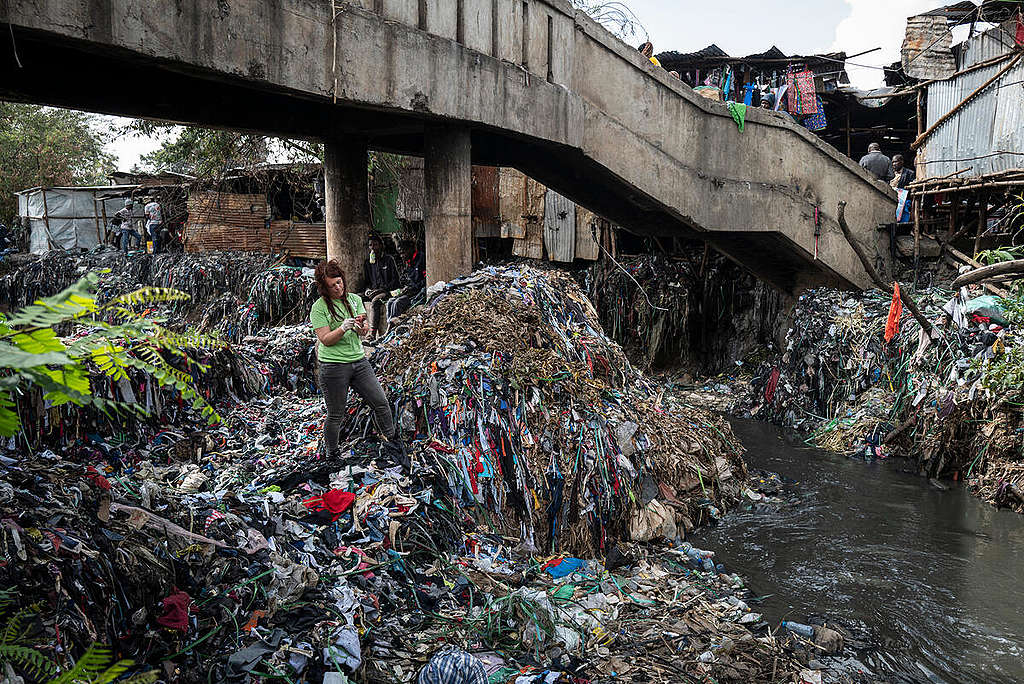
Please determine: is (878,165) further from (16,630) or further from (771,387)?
(16,630)

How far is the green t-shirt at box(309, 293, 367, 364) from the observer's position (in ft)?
17.9

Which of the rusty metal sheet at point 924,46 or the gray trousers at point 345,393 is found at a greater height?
the rusty metal sheet at point 924,46

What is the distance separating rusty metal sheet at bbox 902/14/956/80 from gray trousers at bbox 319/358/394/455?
15173mm

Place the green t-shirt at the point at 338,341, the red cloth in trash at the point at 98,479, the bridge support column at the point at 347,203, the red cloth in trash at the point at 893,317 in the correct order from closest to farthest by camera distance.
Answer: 1. the red cloth in trash at the point at 98,479
2. the green t-shirt at the point at 338,341
3. the bridge support column at the point at 347,203
4. the red cloth in trash at the point at 893,317

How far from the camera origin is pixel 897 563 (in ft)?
20.5

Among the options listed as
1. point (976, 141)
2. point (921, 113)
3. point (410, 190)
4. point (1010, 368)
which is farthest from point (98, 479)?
point (921, 113)

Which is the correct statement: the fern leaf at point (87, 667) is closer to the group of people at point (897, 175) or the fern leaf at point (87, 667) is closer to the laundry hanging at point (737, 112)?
the laundry hanging at point (737, 112)

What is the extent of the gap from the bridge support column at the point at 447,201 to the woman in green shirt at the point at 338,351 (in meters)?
2.33

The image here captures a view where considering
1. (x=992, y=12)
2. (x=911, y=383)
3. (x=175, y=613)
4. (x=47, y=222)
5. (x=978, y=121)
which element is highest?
(x=992, y=12)

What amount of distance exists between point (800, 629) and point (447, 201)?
540cm

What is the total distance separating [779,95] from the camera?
55.8 ft

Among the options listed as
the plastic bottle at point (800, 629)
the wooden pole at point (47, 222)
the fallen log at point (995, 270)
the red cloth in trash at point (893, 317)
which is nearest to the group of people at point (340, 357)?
the plastic bottle at point (800, 629)

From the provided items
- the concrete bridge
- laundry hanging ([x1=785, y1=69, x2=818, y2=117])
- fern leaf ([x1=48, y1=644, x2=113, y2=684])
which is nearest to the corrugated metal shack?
the concrete bridge

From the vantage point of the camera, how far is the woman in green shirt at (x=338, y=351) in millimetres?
5445
